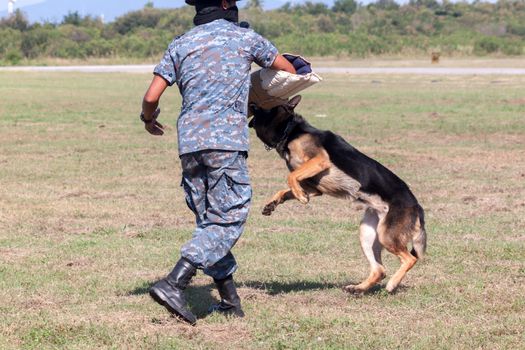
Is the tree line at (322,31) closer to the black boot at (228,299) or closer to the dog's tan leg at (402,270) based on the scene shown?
the dog's tan leg at (402,270)

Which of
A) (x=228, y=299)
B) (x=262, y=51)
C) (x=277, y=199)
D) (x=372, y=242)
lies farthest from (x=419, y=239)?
(x=262, y=51)

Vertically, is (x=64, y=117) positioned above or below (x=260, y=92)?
below

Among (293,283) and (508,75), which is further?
(508,75)

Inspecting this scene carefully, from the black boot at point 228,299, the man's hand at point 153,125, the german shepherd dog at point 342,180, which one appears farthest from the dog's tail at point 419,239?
the man's hand at point 153,125

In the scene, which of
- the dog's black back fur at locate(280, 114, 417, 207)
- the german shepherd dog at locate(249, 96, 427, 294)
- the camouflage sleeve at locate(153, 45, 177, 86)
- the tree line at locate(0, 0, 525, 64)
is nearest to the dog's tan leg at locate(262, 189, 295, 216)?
the german shepherd dog at locate(249, 96, 427, 294)

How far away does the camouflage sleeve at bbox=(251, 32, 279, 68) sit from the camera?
19.0ft

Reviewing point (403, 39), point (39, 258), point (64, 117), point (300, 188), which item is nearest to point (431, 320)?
point (300, 188)

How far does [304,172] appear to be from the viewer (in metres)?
6.59

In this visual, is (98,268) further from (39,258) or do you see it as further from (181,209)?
(181,209)

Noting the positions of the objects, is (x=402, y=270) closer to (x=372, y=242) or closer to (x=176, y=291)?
(x=372, y=242)

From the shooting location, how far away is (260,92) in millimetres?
6434

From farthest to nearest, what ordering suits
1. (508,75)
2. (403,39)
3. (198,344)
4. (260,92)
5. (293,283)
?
(403,39)
(508,75)
(293,283)
(260,92)
(198,344)

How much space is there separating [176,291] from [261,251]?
2.66m

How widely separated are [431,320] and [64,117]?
16927mm
